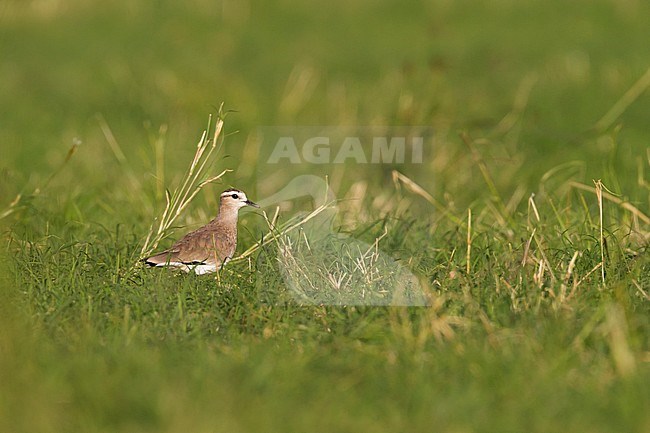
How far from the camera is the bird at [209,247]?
494cm

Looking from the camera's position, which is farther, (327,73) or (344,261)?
(327,73)

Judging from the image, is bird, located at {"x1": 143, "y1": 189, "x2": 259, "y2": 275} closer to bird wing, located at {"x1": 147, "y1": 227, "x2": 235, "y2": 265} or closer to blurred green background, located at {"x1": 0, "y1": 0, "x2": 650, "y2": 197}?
bird wing, located at {"x1": 147, "y1": 227, "x2": 235, "y2": 265}

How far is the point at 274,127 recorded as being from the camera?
9.07m

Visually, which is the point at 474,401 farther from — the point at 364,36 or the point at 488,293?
the point at 364,36

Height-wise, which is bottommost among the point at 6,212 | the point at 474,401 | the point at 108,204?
the point at 108,204

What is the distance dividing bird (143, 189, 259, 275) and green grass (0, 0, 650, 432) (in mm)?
80

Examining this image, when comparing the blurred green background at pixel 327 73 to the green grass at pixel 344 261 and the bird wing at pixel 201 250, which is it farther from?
the bird wing at pixel 201 250

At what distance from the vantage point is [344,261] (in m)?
5.07

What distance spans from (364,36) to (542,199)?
563 cm

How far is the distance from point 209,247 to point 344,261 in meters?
0.62

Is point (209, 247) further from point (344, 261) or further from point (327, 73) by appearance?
point (327, 73)

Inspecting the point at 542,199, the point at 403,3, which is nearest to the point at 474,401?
the point at 542,199

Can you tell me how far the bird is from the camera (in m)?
4.94

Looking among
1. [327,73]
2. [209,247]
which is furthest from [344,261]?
[327,73]
